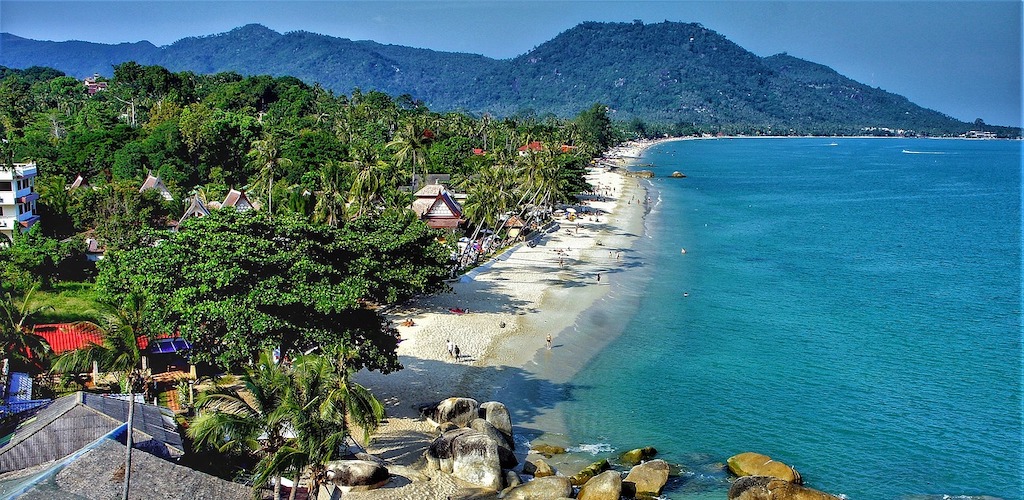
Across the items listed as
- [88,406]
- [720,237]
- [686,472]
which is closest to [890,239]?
[720,237]

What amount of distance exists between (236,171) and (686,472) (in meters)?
60.5

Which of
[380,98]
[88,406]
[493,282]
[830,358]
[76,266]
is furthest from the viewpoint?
[380,98]

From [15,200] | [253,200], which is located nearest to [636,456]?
[15,200]

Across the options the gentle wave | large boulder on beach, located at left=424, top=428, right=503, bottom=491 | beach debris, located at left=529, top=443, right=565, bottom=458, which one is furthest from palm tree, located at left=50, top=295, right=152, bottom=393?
the gentle wave

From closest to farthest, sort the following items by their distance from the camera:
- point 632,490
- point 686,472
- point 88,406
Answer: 1. point 88,406
2. point 632,490
3. point 686,472

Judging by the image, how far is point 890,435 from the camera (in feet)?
101

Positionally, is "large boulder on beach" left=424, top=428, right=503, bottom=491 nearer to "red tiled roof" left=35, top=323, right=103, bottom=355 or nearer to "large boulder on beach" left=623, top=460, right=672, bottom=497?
"large boulder on beach" left=623, top=460, right=672, bottom=497

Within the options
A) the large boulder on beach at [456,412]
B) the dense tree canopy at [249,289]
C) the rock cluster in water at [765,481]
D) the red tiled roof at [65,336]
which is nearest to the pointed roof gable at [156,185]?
the red tiled roof at [65,336]

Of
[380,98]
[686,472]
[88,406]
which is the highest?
[380,98]

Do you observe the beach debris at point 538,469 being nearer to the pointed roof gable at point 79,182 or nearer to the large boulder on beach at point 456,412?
the large boulder on beach at point 456,412

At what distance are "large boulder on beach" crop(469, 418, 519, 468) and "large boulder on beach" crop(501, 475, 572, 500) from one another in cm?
156

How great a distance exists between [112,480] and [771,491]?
56.4 feet

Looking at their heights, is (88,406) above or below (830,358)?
above

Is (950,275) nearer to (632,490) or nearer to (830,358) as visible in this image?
(830,358)
